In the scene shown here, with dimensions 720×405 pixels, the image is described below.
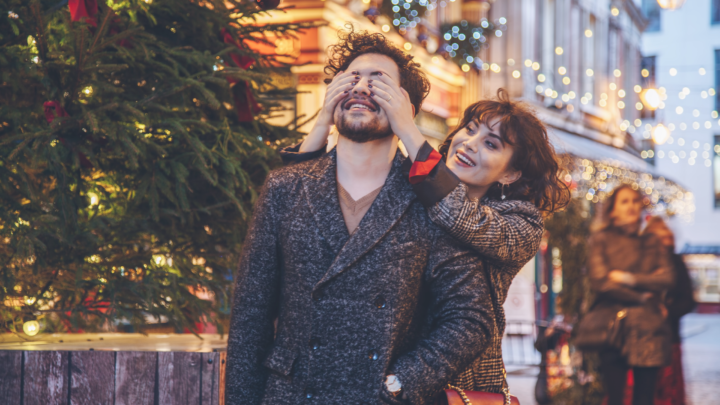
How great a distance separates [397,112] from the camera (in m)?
2.16

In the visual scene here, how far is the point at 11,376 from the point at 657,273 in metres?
3.97

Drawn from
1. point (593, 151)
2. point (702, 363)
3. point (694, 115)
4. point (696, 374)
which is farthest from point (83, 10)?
point (694, 115)

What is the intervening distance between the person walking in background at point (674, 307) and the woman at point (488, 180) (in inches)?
117

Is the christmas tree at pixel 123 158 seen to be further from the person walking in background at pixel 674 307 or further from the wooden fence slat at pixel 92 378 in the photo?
the person walking in background at pixel 674 307

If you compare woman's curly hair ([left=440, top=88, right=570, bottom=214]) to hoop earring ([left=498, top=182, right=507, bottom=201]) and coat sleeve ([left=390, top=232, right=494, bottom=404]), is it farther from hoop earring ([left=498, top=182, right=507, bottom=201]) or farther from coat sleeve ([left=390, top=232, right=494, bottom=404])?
coat sleeve ([left=390, top=232, right=494, bottom=404])

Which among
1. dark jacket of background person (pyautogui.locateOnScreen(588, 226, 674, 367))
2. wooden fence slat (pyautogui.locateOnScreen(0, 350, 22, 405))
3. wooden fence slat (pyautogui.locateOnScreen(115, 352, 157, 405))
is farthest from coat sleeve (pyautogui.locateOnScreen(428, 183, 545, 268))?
dark jacket of background person (pyautogui.locateOnScreen(588, 226, 674, 367))

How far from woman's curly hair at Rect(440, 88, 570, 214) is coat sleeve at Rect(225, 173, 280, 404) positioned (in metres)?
0.76

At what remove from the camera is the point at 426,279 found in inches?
86.9

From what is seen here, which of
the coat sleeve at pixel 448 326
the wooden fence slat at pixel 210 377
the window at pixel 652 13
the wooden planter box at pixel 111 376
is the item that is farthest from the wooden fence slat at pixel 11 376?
the window at pixel 652 13

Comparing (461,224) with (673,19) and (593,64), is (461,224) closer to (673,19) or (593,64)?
(593,64)

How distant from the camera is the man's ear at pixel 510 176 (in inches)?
97.0

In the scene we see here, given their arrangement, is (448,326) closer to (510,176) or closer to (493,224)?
(493,224)

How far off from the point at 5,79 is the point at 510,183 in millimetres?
2051

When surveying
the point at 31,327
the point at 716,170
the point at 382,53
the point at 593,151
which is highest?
the point at 382,53
